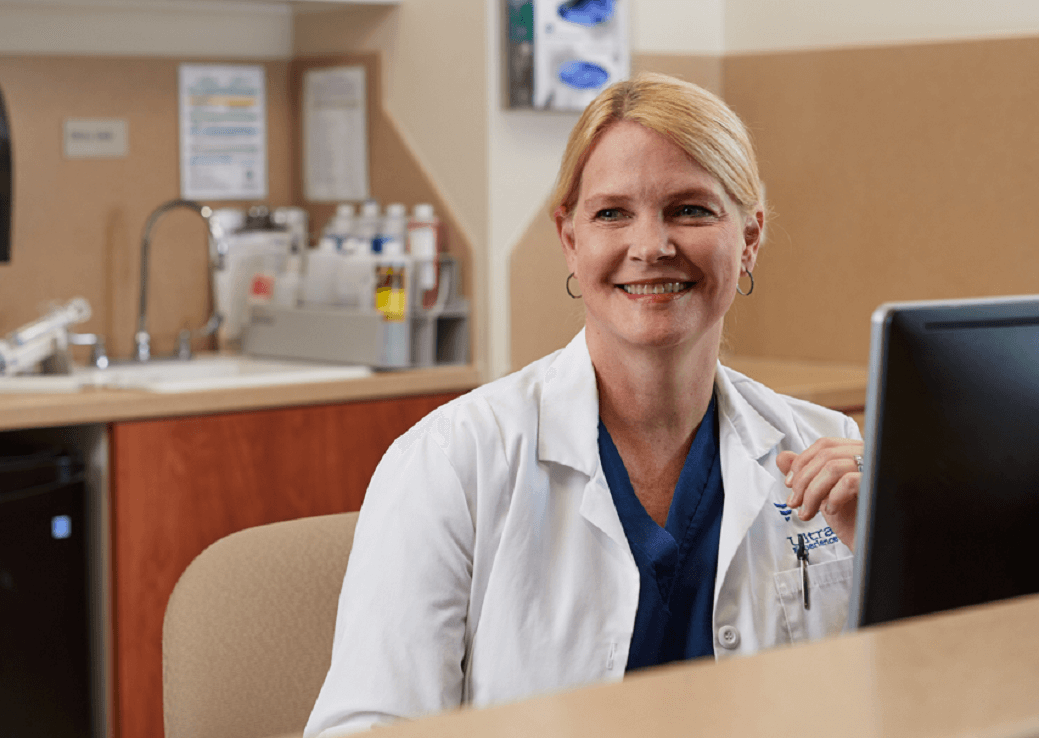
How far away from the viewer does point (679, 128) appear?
4.47 feet

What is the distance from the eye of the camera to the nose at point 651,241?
1355mm

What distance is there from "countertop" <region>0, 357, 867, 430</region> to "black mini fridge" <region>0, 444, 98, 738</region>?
95 mm

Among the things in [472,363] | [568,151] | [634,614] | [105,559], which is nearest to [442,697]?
[634,614]

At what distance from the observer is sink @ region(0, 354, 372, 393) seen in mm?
2570

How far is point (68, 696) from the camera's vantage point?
2.47m

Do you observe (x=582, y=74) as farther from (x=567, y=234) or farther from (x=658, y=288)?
(x=658, y=288)

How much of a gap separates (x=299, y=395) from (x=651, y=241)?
1462mm

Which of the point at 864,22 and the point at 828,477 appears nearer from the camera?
the point at 828,477

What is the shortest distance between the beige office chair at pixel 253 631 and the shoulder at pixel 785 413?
0.46 m

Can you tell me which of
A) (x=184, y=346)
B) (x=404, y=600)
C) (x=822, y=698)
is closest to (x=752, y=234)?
(x=404, y=600)

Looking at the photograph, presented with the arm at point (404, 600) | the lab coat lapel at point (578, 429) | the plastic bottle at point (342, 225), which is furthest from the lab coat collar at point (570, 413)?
the plastic bottle at point (342, 225)

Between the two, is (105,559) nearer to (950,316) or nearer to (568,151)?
(568,151)

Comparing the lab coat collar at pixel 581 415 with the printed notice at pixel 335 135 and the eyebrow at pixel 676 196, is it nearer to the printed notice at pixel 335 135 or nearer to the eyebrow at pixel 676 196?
the eyebrow at pixel 676 196

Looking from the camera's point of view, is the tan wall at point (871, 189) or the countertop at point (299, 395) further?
the tan wall at point (871, 189)
